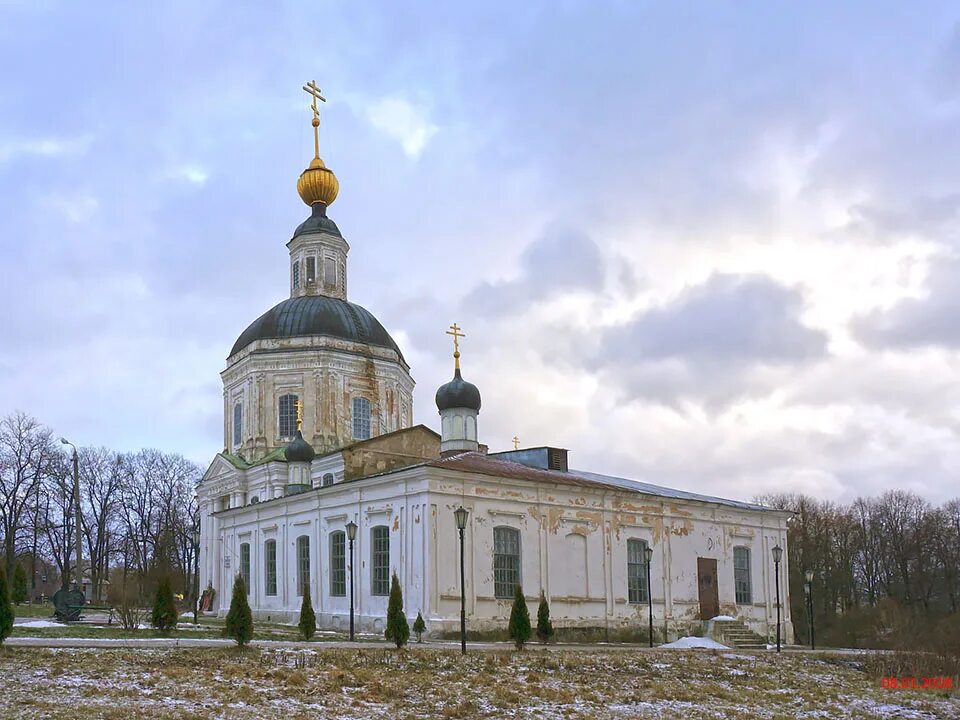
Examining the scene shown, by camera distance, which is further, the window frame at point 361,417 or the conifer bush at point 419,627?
the window frame at point 361,417

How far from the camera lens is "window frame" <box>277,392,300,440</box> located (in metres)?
46.2

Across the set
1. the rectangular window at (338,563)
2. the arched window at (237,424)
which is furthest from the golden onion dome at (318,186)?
the rectangular window at (338,563)

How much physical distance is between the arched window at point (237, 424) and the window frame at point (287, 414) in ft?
8.66

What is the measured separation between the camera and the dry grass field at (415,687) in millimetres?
14227

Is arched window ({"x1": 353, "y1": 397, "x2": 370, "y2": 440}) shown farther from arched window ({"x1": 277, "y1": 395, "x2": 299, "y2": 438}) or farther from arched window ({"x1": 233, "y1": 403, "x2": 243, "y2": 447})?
arched window ({"x1": 233, "y1": 403, "x2": 243, "y2": 447})

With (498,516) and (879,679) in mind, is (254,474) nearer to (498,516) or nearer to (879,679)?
(498,516)

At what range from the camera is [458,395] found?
3688cm

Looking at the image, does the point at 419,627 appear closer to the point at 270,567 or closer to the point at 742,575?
the point at 270,567

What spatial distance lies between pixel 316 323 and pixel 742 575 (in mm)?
21545

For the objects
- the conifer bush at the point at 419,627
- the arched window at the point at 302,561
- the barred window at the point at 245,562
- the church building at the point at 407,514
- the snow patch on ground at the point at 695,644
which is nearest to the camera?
the conifer bush at the point at 419,627

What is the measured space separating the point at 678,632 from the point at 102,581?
45.7 metres

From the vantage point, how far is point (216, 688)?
49.9 ft

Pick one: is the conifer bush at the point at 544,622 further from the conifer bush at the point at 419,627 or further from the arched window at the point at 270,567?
the arched window at the point at 270,567

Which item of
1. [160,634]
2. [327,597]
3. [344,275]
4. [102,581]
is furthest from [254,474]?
[102,581]
